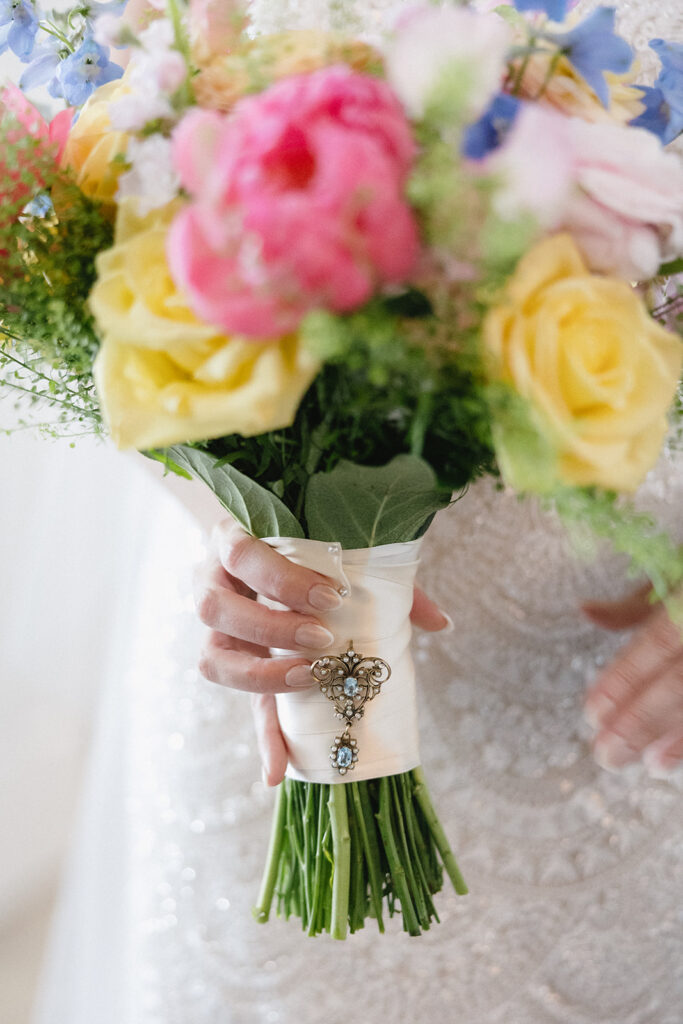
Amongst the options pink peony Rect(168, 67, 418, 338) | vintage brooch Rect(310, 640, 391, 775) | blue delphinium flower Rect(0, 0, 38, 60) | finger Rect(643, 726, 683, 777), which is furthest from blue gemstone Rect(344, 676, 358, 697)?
blue delphinium flower Rect(0, 0, 38, 60)

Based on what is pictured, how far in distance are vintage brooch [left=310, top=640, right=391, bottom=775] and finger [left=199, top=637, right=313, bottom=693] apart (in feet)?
0.05

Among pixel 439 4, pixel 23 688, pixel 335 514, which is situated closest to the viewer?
pixel 439 4

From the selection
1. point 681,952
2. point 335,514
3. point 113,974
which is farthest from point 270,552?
point 113,974

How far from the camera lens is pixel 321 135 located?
0.29 m

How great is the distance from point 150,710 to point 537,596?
42 cm

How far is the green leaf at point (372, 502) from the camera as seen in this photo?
458 millimetres

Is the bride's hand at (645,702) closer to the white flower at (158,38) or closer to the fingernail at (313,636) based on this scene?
the fingernail at (313,636)

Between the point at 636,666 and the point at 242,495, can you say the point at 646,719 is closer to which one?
the point at 636,666

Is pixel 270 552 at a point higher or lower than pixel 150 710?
higher

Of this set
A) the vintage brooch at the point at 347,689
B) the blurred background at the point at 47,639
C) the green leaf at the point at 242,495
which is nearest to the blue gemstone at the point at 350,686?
the vintage brooch at the point at 347,689

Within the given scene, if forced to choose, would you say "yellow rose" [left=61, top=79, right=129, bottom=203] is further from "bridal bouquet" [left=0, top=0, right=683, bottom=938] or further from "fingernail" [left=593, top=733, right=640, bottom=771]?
"fingernail" [left=593, top=733, right=640, bottom=771]

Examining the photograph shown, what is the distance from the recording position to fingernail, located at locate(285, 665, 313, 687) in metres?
0.59

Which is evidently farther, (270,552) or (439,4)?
(270,552)

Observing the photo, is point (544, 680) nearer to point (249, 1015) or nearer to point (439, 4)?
point (249, 1015)
